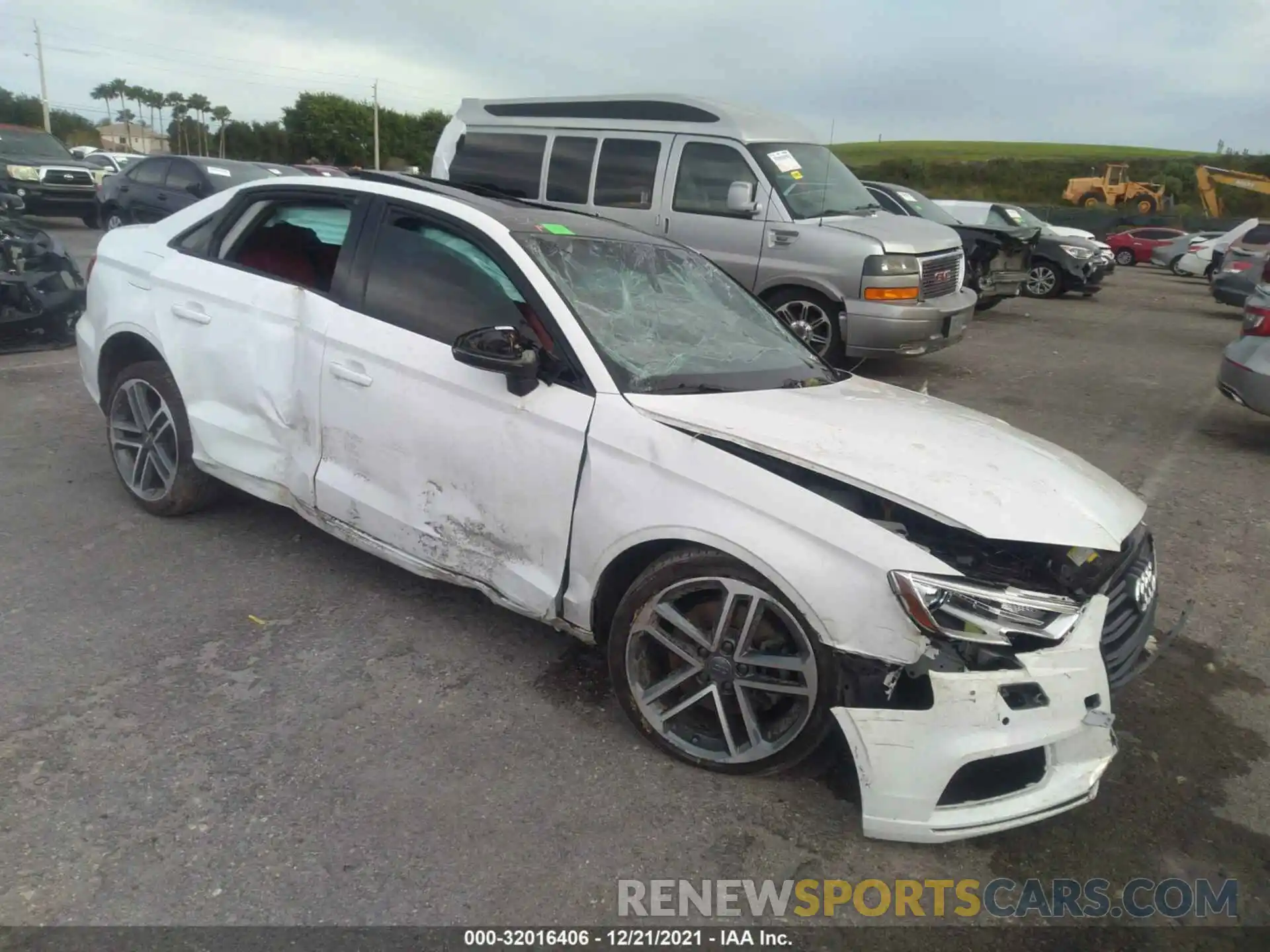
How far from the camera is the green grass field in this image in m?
70.1

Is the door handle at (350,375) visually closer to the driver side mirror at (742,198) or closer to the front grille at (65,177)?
the driver side mirror at (742,198)

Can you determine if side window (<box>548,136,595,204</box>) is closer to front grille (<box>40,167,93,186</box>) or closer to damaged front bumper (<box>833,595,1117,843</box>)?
damaged front bumper (<box>833,595,1117,843</box>)

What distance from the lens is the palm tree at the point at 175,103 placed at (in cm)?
8675

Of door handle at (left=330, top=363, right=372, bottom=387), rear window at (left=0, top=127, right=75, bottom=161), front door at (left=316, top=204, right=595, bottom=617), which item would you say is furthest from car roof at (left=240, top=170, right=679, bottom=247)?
rear window at (left=0, top=127, right=75, bottom=161)

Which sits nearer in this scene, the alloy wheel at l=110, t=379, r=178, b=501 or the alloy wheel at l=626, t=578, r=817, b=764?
the alloy wheel at l=626, t=578, r=817, b=764

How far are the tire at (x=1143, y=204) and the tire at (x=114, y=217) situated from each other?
39.8 meters

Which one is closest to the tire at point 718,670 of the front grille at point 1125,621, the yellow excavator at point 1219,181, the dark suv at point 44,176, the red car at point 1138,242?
the front grille at point 1125,621

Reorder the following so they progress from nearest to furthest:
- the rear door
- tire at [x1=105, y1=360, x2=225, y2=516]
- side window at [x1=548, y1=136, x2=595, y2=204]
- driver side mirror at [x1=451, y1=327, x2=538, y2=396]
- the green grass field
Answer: driver side mirror at [x1=451, y1=327, x2=538, y2=396]
tire at [x1=105, y1=360, x2=225, y2=516]
the rear door
side window at [x1=548, y1=136, x2=595, y2=204]
the green grass field

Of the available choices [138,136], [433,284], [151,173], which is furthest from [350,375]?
[138,136]

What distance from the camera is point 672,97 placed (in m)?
8.59

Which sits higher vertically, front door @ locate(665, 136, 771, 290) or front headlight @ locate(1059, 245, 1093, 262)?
front door @ locate(665, 136, 771, 290)

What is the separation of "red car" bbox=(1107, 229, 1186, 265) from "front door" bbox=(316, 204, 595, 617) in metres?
31.6

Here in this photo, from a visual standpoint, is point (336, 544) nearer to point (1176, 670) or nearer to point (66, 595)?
point (66, 595)

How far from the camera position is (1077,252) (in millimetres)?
17578
